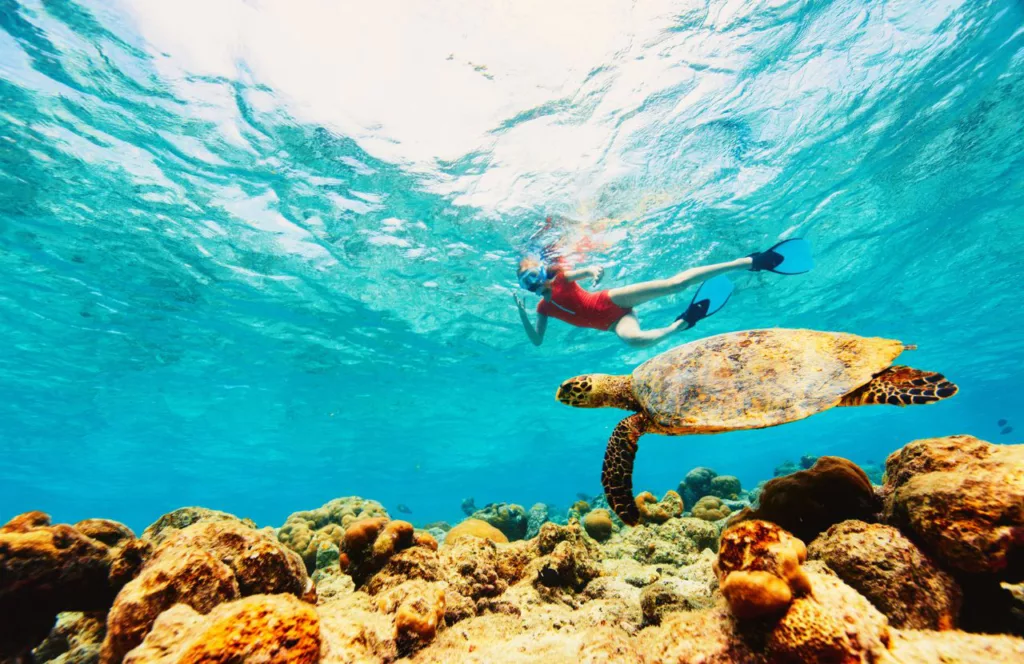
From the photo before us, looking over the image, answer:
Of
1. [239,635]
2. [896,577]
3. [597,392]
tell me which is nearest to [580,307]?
[597,392]

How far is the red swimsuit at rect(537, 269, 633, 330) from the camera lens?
8.80 metres

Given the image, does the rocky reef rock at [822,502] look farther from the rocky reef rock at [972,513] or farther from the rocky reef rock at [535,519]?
the rocky reef rock at [535,519]

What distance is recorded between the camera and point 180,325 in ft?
54.4

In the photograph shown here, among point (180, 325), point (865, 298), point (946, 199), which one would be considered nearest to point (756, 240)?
point (946, 199)

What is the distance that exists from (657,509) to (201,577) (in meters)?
5.16

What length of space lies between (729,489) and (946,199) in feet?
45.0

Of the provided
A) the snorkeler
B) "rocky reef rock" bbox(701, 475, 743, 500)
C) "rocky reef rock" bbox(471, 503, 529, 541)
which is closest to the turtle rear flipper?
the snorkeler

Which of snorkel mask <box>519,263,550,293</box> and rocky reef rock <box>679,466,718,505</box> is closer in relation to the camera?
snorkel mask <box>519,263,550,293</box>

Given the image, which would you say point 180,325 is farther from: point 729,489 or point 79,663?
point 729,489

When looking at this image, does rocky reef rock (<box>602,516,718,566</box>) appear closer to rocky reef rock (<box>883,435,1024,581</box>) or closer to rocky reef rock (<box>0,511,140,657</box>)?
Answer: rocky reef rock (<box>883,435,1024,581</box>)

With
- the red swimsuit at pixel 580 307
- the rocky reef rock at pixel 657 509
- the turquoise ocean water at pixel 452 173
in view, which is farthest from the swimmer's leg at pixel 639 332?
the turquoise ocean water at pixel 452 173

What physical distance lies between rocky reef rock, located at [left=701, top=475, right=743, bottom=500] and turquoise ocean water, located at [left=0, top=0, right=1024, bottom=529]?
778cm

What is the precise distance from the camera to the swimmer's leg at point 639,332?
23.9ft

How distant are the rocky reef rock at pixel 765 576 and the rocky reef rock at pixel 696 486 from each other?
8.85 meters
